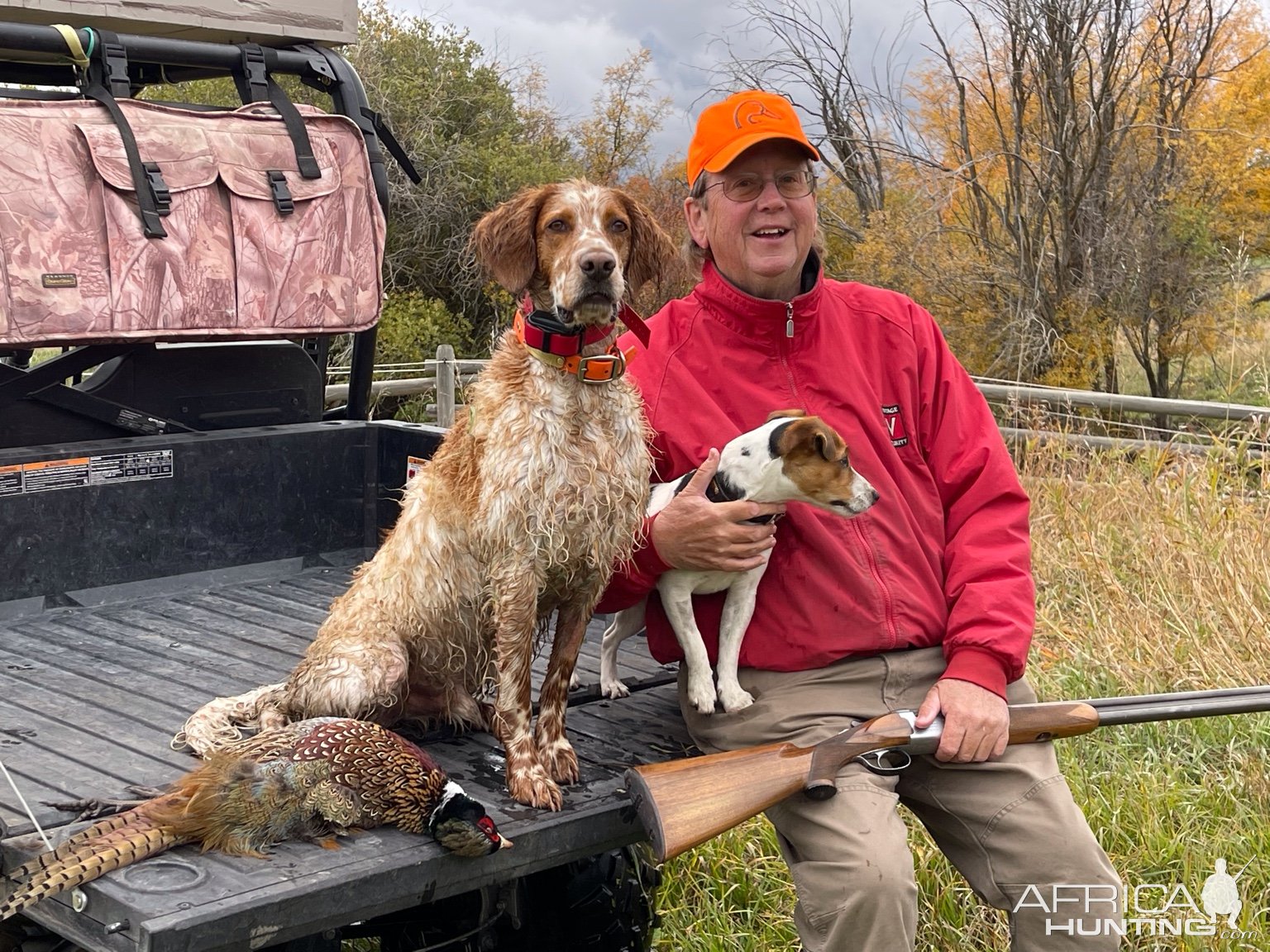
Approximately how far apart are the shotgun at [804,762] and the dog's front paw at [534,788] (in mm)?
152

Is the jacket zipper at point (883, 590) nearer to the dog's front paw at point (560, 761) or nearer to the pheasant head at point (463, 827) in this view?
the dog's front paw at point (560, 761)

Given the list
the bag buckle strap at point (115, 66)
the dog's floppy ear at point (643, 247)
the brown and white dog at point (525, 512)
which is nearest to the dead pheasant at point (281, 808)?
the brown and white dog at point (525, 512)

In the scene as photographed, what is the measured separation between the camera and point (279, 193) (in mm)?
4242

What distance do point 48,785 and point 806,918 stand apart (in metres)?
1.49

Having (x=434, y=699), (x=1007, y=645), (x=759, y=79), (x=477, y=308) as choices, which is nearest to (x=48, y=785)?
(x=434, y=699)

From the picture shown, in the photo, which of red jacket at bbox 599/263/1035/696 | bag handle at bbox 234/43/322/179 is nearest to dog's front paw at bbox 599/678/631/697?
red jacket at bbox 599/263/1035/696

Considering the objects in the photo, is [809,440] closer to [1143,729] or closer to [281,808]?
[281,808]

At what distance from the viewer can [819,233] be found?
3416 millimetres

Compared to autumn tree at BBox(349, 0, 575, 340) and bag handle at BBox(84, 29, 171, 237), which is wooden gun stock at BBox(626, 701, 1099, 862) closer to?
bag handle at BBox(84, 29, 171, 237)

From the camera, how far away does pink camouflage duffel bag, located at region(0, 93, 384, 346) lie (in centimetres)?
366

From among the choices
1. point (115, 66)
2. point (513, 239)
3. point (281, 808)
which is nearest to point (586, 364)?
point (513, 239)

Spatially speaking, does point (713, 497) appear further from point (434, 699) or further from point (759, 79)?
point (759, 79)

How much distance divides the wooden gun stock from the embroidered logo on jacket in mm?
685

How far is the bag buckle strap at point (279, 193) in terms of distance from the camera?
424 cm
